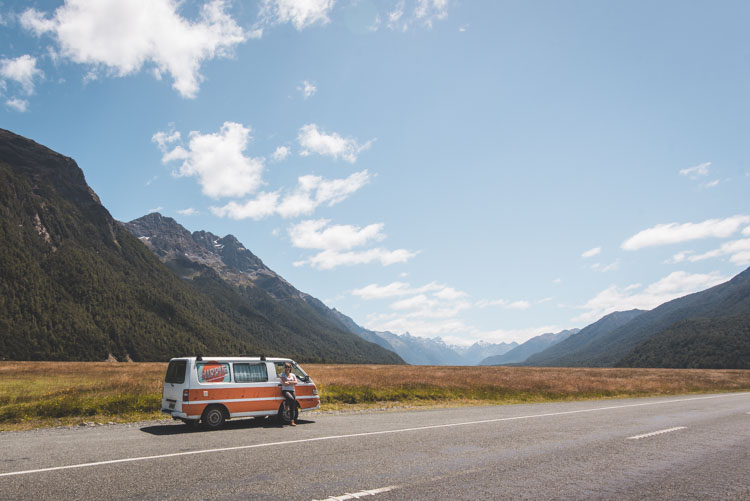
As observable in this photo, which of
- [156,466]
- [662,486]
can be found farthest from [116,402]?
[662,486]

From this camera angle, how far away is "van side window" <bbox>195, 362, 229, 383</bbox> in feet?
46.2

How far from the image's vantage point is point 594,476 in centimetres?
730

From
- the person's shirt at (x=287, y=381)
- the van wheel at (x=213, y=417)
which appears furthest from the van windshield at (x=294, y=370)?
the van wheel at (x=213, y=417)

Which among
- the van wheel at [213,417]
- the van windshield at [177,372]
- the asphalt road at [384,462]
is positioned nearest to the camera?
the asphalt road at [384,462]

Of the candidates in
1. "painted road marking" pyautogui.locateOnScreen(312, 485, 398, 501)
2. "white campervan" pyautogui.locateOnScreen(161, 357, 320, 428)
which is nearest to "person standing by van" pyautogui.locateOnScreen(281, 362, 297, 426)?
"white campervan" pyautogui.locateOnScreen(161, 357, 320, 428)

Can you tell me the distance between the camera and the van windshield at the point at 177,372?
14.0 m

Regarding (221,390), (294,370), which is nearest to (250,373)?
(221,390)

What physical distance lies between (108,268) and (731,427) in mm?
221886

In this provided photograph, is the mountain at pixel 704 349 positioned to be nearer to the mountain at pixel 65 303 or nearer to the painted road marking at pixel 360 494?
the painted road marking at pixel 360 494

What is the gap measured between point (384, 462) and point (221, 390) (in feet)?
26.4

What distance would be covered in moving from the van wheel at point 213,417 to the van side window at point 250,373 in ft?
3.67

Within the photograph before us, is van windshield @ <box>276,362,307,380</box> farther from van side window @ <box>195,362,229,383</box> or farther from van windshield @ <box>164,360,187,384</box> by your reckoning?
van windshield @ <box>164,360,187,384</box>

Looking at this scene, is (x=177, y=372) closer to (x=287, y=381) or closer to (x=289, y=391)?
(x=287, y=381)

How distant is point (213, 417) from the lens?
1391 centimetres
